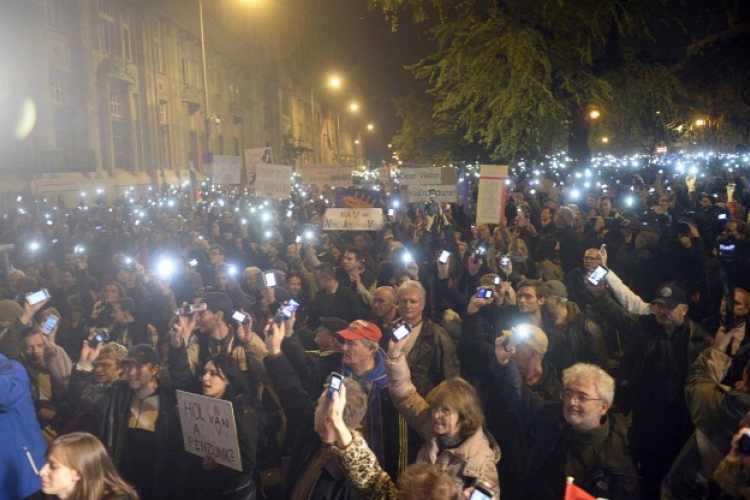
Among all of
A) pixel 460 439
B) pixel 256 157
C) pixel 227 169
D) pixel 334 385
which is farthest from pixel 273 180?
pixel 334 385

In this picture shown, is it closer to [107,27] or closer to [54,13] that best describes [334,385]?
[54,13]

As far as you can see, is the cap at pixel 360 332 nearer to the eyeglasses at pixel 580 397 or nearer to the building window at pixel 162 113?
the eyeglasses at pixel 580 397

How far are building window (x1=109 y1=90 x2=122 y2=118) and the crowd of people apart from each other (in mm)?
31754

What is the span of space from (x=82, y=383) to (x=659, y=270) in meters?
6.85

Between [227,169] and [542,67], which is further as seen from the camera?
[227,169]

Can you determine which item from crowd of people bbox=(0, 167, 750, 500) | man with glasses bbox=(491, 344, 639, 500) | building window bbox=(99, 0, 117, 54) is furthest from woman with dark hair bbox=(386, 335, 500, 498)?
building window bbox=(99, 0, 117, 54)

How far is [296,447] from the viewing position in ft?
13.5

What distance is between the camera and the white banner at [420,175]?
13.9 meters

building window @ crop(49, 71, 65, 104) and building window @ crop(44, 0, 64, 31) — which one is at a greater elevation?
building window @ crop(44, 0, 64, 31)

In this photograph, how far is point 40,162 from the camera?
28312mm

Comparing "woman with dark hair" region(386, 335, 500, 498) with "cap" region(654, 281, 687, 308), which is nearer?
"woman with dark hair" region(386, 335, 500, 498)

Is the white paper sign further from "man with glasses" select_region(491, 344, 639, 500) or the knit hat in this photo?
"man with glasses" select_region(491, 344, 639, 500)

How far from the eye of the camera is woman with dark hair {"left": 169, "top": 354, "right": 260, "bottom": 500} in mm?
4469

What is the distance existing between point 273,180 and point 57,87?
23838mm
